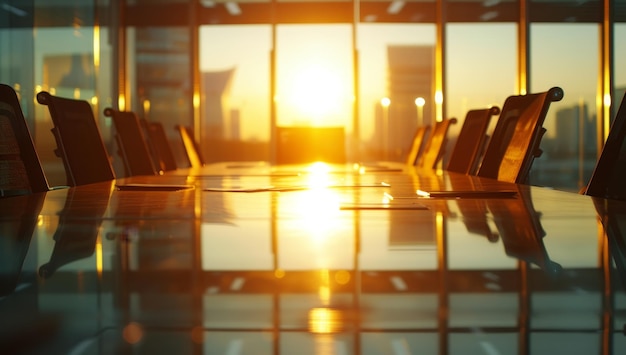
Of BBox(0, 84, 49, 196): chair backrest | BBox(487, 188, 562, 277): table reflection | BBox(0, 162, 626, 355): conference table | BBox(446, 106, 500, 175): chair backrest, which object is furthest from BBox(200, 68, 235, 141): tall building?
BBox(0, 162, 626, 355): conference table

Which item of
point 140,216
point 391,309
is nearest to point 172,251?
point 391,309

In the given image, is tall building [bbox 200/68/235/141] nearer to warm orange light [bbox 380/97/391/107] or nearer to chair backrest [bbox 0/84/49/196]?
warm orange light [bbox 380/97/391/107]

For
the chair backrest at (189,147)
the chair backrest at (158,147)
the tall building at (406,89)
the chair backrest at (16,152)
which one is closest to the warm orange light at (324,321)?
the chair backrest at (16,152)

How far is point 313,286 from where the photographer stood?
1.51 ft

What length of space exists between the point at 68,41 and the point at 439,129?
4.25 meters

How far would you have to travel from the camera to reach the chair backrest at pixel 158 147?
5121 millimetres

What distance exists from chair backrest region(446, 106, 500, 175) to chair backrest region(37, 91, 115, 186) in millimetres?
1725

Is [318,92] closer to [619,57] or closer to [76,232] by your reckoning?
[619,57]

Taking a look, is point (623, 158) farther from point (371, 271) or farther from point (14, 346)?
point (14, 346)

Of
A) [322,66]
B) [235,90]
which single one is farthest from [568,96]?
[235,90]

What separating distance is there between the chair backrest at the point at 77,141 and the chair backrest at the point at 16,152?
17 centimetres

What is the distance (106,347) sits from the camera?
1.02ft

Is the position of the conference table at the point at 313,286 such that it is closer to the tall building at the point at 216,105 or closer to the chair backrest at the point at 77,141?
the chair backrest at the point at 77,141

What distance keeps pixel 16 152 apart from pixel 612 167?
6.02 ft
